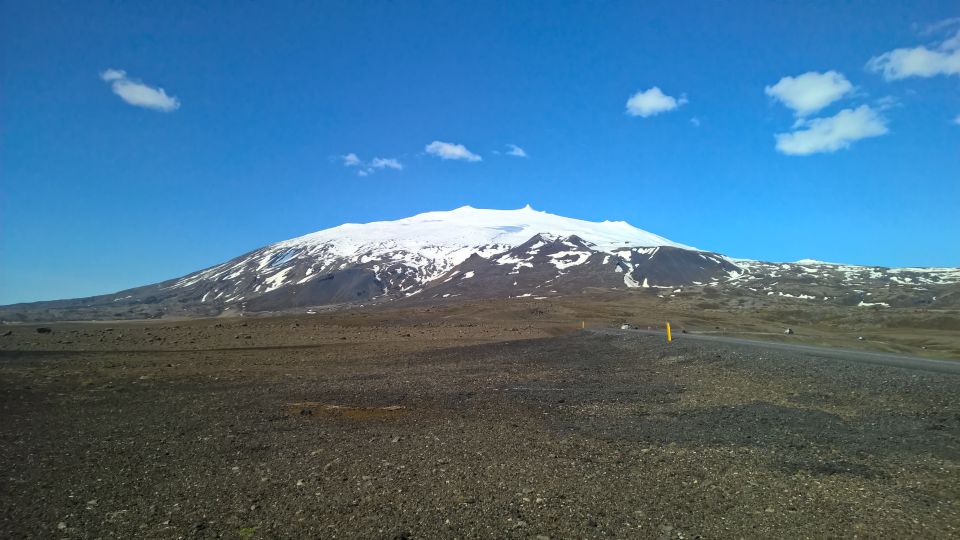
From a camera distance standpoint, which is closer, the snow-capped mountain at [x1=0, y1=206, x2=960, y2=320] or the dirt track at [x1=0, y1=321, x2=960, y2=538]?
the dirt track at [x1=0, y1=321, x2=960, y2=538]

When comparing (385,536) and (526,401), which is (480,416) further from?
(385,536)

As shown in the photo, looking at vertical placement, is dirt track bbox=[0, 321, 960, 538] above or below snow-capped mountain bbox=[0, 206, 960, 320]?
below

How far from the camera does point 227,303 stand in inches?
6363

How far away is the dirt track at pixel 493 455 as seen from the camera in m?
6.41

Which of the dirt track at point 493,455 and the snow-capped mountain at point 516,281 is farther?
the snow-capped mountain at point 516,281

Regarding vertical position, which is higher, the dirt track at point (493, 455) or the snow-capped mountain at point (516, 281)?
the snow-capped mountain at point (516, 281)

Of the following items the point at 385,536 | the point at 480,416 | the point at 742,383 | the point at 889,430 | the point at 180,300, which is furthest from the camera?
the point at 180,300

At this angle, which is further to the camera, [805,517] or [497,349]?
[497,349]

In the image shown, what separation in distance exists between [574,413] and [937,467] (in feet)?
21.8

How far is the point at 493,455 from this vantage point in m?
9.13

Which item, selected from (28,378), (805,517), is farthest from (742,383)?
(28,378)

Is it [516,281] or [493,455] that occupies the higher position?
[516,281]

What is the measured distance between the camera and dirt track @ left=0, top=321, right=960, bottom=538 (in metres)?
6.41

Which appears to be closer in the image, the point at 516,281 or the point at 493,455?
the point at 493,455
